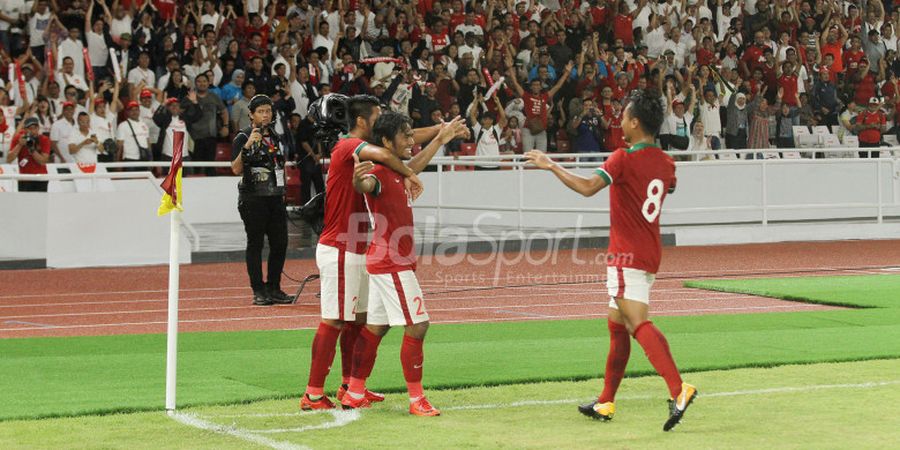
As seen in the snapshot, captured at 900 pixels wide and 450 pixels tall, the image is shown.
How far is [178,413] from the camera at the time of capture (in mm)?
8898

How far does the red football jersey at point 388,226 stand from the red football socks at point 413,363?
48 centimetres

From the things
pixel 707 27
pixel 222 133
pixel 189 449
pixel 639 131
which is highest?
pixel 707 27

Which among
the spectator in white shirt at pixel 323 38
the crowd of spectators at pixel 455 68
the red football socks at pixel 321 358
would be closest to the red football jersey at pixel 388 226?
the red football socks at pixel 321 358

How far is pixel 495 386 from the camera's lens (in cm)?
1005

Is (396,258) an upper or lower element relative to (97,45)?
lower

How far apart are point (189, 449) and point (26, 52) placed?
17.1 metres

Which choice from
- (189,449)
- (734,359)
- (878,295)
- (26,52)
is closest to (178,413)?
(189,449)

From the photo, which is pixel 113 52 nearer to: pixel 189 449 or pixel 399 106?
pixel 399 106

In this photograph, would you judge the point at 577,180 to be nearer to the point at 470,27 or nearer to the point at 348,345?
the point at 348,345

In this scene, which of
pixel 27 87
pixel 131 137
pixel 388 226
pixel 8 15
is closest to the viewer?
pixel 388 226

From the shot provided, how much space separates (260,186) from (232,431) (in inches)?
266

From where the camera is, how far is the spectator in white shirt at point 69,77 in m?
23.0

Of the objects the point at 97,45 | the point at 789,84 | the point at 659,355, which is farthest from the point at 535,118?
the point at 659,355

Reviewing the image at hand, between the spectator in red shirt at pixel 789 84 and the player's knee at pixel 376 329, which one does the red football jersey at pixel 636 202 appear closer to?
the player's knee at pixel 376 329
